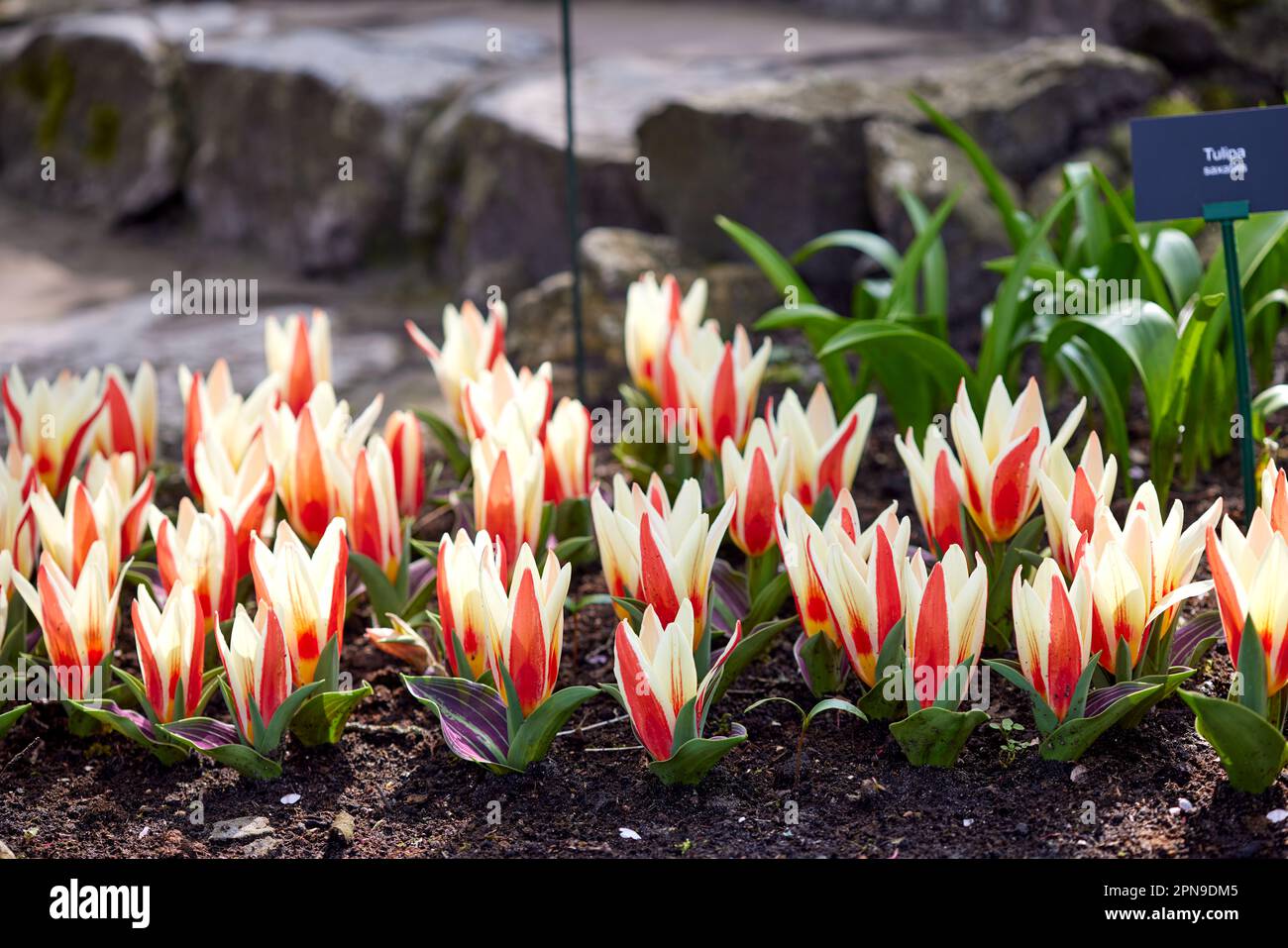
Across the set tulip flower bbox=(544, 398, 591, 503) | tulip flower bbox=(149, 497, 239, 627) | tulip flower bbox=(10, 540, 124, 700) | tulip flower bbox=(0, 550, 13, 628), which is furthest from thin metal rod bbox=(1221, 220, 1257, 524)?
tulip flower bbox=(0, 550, 13, 628)

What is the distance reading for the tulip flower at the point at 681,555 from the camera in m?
2.39

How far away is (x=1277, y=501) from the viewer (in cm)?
221

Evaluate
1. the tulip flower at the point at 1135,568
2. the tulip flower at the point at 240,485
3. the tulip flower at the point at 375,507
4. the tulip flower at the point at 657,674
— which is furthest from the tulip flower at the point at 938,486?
the tulip flower at the point at 240,485

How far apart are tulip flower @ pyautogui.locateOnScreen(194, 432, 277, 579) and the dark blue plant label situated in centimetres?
175

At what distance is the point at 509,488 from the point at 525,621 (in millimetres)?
471

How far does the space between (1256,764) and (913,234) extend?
247cm

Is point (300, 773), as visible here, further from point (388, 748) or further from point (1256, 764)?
point (1256, 764)

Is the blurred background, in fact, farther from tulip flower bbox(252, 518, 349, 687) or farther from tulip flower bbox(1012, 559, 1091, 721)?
tulip flower bbox(1012, 559, 1091, 721)

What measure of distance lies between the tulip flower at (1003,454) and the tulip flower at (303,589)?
3.58 feet

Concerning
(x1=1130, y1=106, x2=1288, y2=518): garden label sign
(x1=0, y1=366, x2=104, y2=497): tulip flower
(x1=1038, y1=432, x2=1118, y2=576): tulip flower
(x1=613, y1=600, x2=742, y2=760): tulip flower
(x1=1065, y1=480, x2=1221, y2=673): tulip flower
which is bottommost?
(x1=613, y1=600, x2=742, y2=760): tulip flower

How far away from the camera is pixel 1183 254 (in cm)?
344

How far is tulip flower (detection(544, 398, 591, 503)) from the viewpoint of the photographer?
2980 mm

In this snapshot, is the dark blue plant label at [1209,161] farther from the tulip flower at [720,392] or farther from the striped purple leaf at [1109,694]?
the striped purple leaf at [1109,694]
